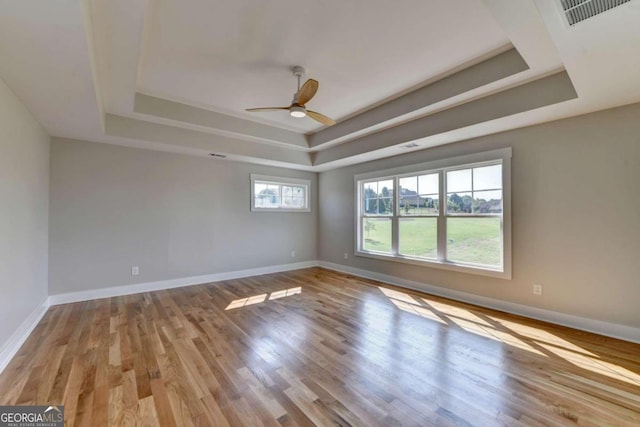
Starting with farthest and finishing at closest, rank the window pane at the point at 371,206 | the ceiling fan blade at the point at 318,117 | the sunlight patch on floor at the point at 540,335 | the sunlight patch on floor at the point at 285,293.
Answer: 1. the window pane at the point at 371,206
2. the sunlight patch on floor at the point at 285,293
3. the ceiling fan blade at the point at 318,117
4. the sunlight patch on floor at the point at 540,335

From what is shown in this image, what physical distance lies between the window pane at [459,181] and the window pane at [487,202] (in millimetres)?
183

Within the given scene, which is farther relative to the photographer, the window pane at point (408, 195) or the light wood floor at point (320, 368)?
the window pane at point (408, 195)

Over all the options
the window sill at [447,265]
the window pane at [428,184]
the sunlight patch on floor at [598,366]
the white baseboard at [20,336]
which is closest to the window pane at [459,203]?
the window pane at [428,184]

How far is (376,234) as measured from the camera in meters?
5.50

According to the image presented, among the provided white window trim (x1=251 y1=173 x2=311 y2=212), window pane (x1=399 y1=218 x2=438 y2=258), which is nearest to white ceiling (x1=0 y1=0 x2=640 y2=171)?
window pane (x1=399 y1=218 x2=438 y2=258)

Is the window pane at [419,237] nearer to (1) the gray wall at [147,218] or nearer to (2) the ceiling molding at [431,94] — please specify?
(2) the ceiling molding at [431,94]

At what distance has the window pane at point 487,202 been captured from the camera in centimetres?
371

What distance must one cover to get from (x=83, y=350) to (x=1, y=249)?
3.67 ft

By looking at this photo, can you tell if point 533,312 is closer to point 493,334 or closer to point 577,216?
point 493,334

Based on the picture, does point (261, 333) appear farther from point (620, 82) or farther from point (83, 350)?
point (620, 82)

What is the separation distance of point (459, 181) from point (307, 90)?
277 centimetres

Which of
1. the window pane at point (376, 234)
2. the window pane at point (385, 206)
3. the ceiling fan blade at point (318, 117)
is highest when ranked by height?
the ceiling fan blade at point (318, 117)

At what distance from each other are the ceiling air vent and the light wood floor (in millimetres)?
2451

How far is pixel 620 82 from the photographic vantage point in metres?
2.34
